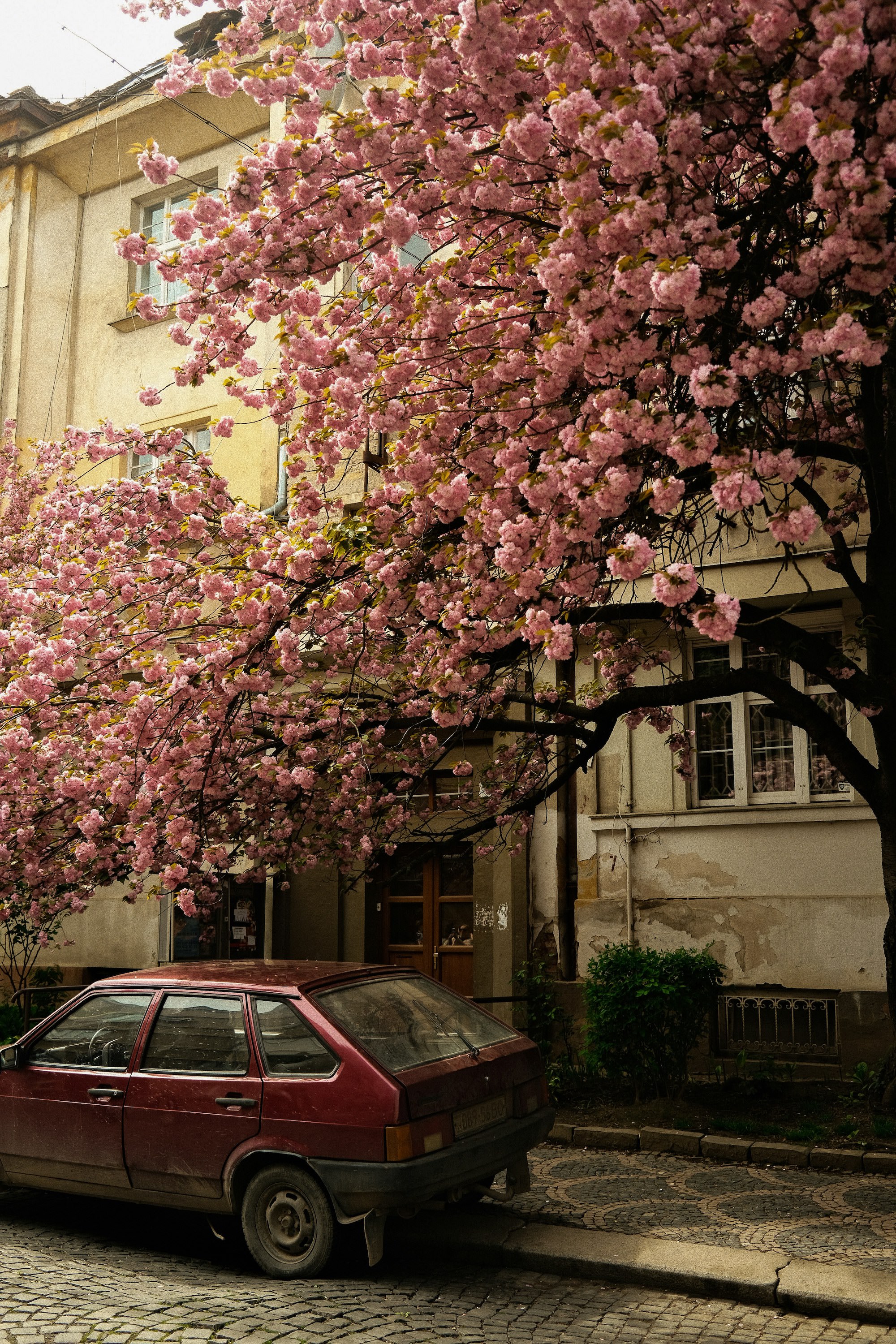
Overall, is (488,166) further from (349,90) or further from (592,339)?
(349,90)

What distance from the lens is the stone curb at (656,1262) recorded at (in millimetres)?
5602

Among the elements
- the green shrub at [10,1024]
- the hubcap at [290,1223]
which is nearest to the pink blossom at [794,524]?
the hubcap at [290,1223]

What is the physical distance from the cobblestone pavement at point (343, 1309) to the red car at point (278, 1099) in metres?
0.29

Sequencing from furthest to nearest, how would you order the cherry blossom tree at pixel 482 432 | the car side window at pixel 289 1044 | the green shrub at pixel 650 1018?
the green shrub at pixel 650 1018
the car side window at pixel 289 1044
the cherry blossom tree at pixel 482 432

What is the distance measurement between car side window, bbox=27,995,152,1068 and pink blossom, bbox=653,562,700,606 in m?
3.92

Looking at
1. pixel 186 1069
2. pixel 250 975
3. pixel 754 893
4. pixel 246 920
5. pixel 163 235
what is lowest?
pixel 186 1069

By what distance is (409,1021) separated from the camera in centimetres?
669

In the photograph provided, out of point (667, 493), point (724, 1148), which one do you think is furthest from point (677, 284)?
point (724, 1148)

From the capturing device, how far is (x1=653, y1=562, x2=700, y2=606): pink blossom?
212 inches

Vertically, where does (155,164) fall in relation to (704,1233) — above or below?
above

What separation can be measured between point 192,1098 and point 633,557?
148 inches

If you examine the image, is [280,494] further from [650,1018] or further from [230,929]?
[650,1018]

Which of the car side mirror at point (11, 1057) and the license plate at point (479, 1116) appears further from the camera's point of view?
the car side mirror at point (11, 1057)

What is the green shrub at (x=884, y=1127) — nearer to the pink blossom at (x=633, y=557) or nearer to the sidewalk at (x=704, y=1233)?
the sidewalk at (x=704, y=1233)
